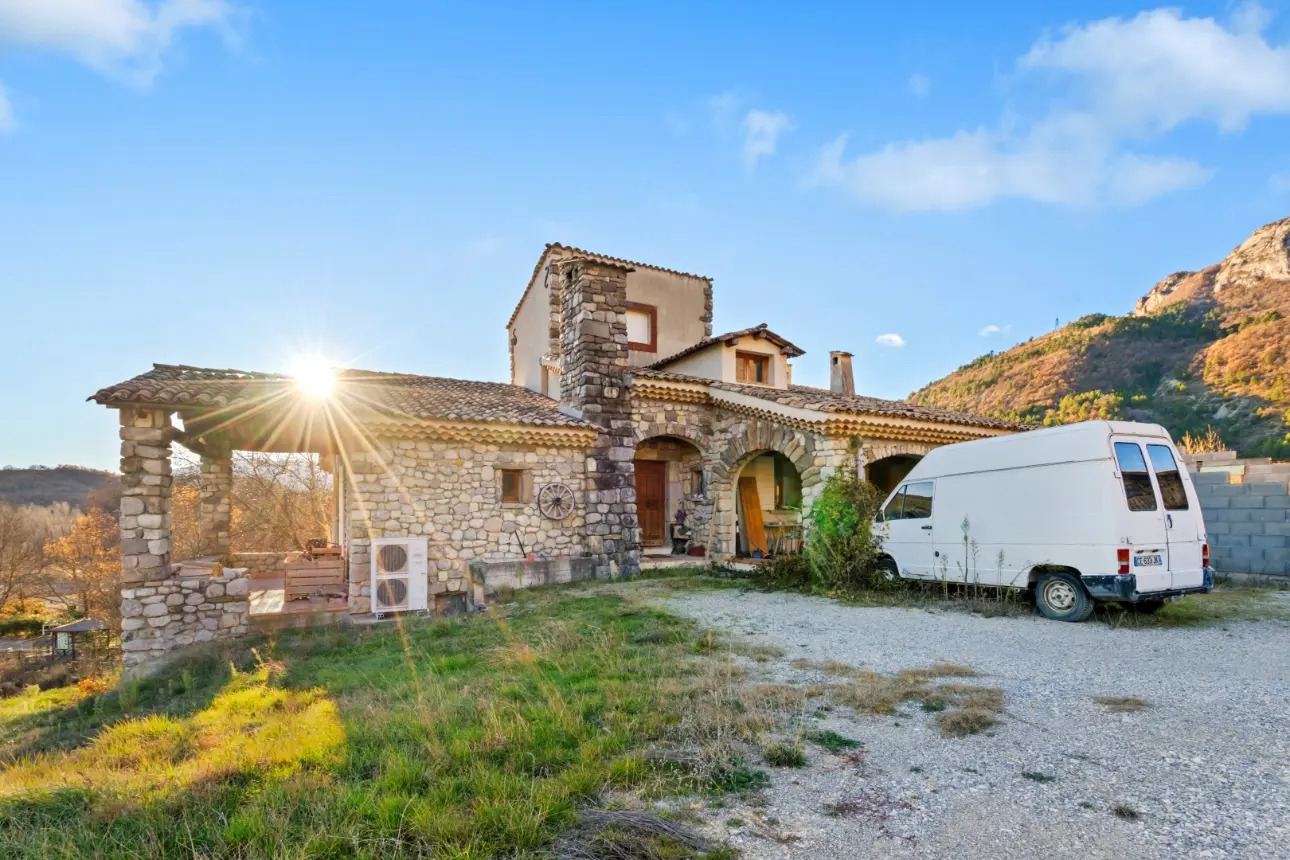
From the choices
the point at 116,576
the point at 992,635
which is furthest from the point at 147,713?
the point at 116,576

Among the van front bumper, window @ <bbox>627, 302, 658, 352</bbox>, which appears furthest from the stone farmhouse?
the van front bumper

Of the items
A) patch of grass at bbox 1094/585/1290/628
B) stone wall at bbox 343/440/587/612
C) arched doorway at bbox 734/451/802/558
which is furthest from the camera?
arched doorway at bbox 734/451/802/558

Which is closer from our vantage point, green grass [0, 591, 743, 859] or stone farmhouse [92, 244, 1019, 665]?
green grass [0, 591, 743, 859]

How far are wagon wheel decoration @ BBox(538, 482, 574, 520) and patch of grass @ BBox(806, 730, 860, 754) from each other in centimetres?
870

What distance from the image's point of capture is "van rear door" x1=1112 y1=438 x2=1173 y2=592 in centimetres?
705

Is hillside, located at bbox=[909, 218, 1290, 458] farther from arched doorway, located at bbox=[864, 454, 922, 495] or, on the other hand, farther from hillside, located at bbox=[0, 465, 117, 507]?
hillside, located at bbox=[0, 465, 117, 507]

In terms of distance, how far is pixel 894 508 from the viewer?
394 inches

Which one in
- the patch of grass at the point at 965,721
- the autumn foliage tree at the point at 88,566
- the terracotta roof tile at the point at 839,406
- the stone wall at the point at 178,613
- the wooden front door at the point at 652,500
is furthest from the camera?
the autumn foliage tree at the point at 88,566

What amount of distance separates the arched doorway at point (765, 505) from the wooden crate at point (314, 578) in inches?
315

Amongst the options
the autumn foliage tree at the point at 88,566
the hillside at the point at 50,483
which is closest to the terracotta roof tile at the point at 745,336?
the autumn foliage tree at the point at 88,566

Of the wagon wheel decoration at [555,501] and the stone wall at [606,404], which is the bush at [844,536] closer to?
the stone wall at [606,404]

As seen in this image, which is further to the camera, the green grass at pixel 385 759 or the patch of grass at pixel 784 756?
the patch of grass at pixel 784 756

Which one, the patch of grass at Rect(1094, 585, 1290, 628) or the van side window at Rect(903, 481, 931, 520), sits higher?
the van side window at Rect(903, 481, 931, 520)

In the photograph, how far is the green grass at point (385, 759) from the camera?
2799mm
